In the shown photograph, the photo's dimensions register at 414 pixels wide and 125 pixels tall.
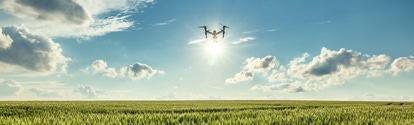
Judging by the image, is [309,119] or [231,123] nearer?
[231,123]

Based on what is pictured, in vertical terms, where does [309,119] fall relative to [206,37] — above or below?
below

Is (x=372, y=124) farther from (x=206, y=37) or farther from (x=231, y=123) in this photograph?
(x=206, y=37)

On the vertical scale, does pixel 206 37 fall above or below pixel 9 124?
above

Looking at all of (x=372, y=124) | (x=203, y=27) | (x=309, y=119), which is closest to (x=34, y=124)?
(x=309, y=119)

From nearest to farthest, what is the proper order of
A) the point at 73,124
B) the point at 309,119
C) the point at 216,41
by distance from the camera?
1. the point at 73,124
2. the point at 309,119
3. the point at 216,41

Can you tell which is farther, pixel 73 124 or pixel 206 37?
pixel 206 37

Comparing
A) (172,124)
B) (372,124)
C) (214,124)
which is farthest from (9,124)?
(372,124)

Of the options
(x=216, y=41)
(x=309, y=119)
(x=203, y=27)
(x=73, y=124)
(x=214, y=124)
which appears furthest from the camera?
(x=203, y=27)

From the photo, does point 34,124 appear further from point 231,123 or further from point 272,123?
point 272,123

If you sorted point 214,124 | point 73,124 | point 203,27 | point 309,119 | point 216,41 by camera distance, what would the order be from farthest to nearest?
point 203,27 < point 216,41 < point 309,119 < point 73,124 < point 214,124
